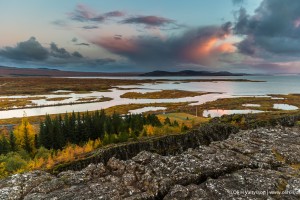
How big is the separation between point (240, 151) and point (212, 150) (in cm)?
Answer: 280

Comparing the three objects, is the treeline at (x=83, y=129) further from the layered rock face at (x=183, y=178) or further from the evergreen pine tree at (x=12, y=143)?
the layered rock face at (x=183, y=178)

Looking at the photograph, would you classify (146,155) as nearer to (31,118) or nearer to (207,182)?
(207,182)

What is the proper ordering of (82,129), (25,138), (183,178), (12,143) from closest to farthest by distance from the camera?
(183,178), (12,143), (25,138), (82,129)

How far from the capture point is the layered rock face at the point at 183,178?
18641mm

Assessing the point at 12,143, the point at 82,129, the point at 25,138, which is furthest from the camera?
the point at 82,129

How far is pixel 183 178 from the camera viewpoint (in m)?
20.7

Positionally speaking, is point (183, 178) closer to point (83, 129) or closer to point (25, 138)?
point (83, 129)

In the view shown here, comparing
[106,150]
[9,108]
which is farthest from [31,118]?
[106,150]

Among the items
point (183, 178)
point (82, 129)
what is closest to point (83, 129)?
point (82, 129)

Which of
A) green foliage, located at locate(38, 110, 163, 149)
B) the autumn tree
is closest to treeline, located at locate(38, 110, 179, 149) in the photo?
green foliage, located at locate(38, 110, 163, 149)

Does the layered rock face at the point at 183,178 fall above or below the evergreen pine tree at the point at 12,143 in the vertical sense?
above

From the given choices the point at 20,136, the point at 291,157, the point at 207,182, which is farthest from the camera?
the point at 20,136

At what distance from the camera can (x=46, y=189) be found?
20203 mm

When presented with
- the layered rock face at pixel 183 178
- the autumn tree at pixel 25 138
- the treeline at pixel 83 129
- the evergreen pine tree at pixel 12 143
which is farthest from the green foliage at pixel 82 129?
the layered rock face at pixel 183 178
